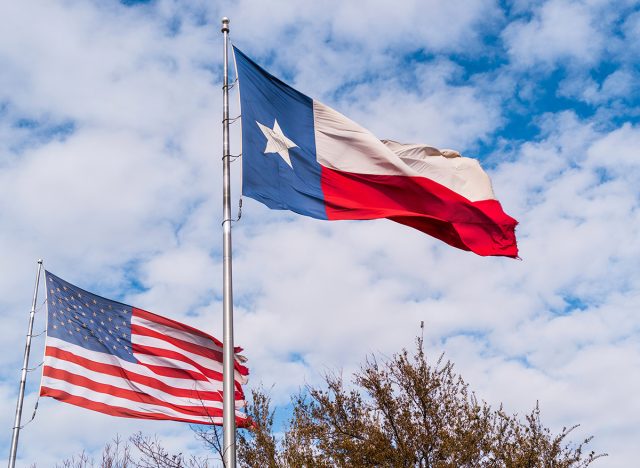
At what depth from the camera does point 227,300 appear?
30.2 feet

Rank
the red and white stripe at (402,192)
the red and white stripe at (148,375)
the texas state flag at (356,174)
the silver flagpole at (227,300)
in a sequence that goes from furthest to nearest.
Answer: the red and white stripe at (148,375) < the red and white stripe at (402,192) < the texas state flag at (356,174) < the silver flagpole at (227,300)

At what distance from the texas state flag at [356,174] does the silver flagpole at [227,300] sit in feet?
1.17

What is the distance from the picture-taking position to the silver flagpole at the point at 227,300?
8398 millimetres

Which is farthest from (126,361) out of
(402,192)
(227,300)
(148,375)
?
(402,192)

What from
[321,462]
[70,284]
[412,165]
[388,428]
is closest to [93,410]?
[70,284]

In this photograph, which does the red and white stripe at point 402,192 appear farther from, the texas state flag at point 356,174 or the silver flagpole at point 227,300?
the silver flagpole at point 227,300

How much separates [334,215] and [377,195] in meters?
1.05

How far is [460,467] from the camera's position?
21.7 meters

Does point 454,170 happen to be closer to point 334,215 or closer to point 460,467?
point 334,215

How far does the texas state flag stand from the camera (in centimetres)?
1094

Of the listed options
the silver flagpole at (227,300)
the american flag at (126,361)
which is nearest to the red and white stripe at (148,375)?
the american flag at (126,361)

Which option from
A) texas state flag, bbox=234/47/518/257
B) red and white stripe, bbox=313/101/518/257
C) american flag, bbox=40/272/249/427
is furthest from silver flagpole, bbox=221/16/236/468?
american flag, bbox=40/272/249/427

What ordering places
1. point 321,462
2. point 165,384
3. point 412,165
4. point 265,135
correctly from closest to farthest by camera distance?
point 265,135 → point 412,165 → point 165,384 → point 321,462

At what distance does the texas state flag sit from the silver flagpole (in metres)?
0.36
